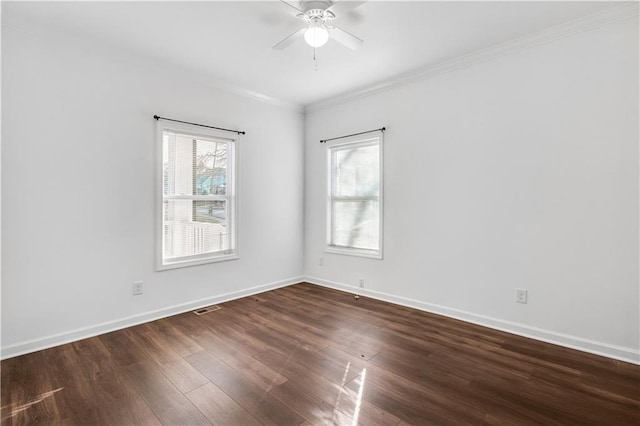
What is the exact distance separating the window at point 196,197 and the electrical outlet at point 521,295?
3164 millimetres

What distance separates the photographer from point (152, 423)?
5.68 ft

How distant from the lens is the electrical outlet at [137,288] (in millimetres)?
3186

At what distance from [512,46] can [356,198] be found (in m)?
2.33

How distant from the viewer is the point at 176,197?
11.5 feet

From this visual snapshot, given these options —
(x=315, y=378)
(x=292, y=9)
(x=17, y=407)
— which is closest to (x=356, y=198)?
(x=292, y=9)

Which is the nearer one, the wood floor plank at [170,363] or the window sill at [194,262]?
the wood floor plank at [170,363]

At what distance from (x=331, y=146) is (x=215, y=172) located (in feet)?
5.42

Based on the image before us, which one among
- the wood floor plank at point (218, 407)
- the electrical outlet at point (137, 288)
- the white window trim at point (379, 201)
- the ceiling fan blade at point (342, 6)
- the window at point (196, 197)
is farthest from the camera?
the white window trim at point (379, 201)

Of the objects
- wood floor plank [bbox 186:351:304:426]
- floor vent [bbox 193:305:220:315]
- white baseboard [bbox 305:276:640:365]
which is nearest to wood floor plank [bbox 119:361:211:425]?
wood floor plank [bbox 186:351:304:426]

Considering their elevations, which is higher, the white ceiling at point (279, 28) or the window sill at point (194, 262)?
the white ceiling at point (279, 28)

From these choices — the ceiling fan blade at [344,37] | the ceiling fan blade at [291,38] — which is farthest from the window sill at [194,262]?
the ceiling fan blade at [344,37]

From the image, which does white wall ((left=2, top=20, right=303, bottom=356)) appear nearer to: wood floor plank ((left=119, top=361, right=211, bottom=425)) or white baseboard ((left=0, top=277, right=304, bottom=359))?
white baseboard ((left=0, top=277, right=304, bottom=359))

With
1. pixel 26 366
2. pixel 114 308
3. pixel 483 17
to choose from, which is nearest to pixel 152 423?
pixel 26 366

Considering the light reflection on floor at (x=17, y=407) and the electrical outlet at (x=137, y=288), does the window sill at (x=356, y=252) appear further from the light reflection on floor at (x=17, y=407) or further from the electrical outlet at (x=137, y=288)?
the light reflection on floor at (x=17, y=407)
